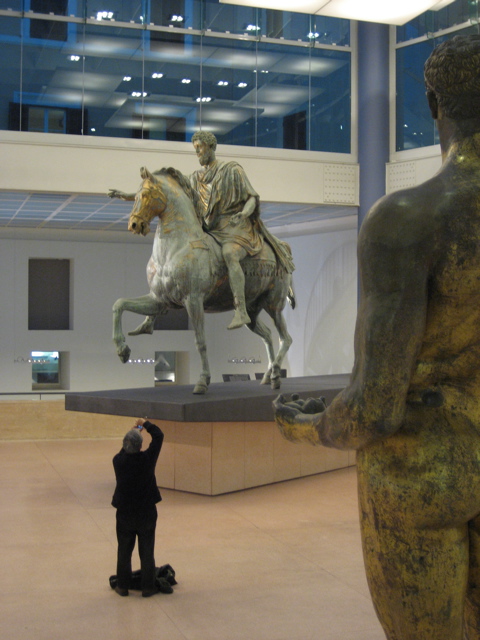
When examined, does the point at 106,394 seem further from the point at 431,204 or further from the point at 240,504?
the point at 431,204

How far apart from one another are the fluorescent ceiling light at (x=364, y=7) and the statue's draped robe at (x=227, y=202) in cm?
375

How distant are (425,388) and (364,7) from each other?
11.4 metres

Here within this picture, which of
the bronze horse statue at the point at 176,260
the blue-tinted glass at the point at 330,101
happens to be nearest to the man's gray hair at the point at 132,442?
the bronze horse statue at the point at 176,260

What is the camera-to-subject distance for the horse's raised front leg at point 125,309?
27.8 ft

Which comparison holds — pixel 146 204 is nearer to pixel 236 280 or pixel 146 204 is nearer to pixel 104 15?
pixel 236 280

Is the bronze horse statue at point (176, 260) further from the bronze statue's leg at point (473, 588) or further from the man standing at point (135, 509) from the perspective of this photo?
the bronze statue's leg at point (473, 588)

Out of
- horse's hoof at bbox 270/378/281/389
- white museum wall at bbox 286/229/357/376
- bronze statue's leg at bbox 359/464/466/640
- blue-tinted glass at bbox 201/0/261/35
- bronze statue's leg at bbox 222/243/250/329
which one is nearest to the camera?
bronze statue's leg at bbox 359/464/466/640

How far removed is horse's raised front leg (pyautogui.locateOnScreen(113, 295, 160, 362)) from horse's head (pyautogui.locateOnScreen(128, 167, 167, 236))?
0.79 metres

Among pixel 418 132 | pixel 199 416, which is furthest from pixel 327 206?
pixel 199 416

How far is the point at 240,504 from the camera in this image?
26.3 feet

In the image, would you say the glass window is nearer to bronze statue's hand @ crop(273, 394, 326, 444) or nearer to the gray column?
the gray column

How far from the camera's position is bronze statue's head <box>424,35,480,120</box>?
1740mm

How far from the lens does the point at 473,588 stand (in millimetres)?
1911

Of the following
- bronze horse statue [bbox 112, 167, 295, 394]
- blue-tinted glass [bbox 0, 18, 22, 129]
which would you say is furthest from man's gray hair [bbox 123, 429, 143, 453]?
blue-tinted glass [bbox 0, 18, 22, 129]
